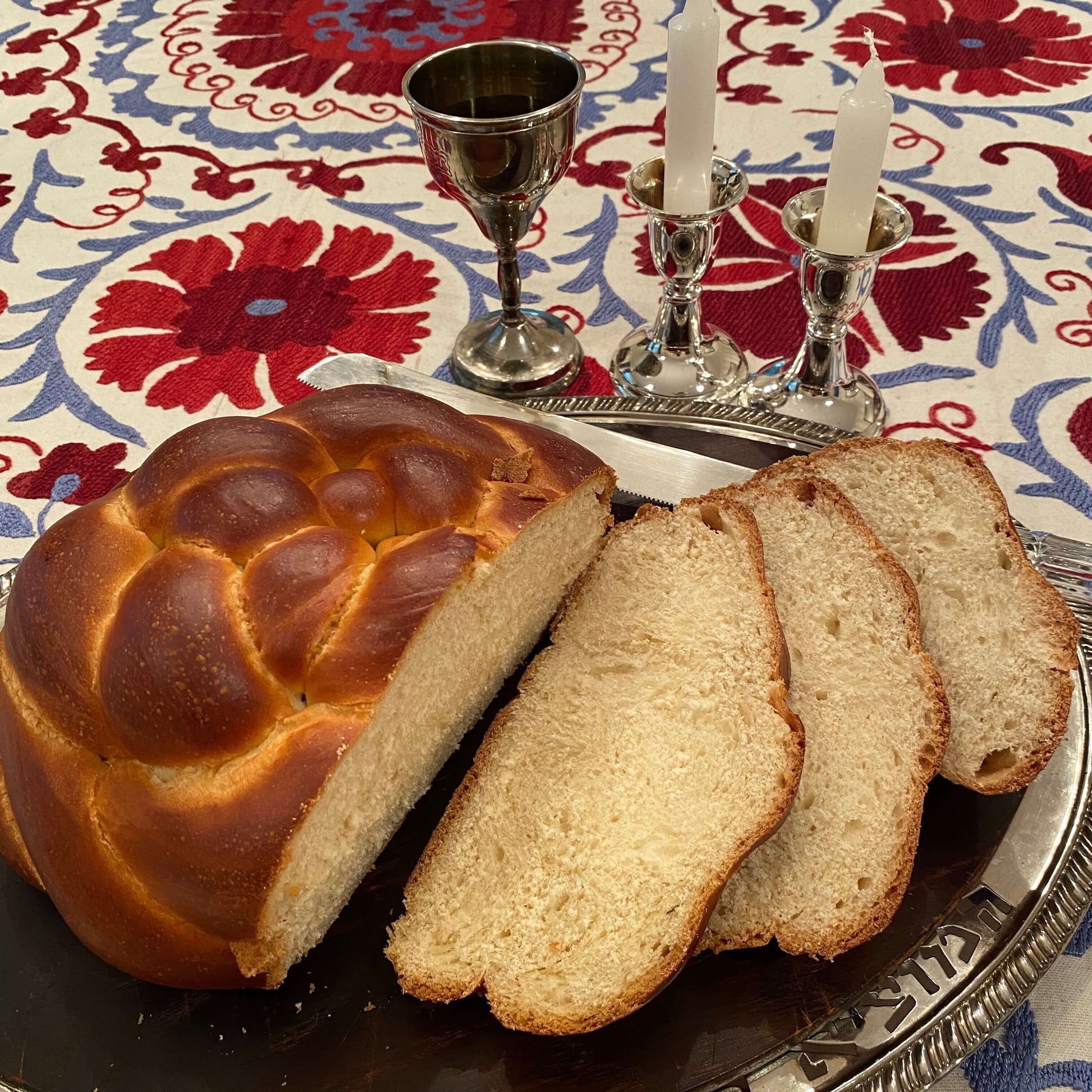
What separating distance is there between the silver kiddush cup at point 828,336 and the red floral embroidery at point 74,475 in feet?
5.66

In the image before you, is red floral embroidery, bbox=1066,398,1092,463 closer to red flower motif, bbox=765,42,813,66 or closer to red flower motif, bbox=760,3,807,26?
red flower motif, bbox=765,42,813,66

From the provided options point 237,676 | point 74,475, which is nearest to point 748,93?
point 74,475

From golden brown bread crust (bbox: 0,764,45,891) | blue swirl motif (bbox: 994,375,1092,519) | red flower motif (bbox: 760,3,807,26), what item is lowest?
blue swirl motif (bbox: 994,375,1092,519)

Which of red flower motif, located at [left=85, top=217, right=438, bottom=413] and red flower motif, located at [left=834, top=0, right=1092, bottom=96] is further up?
red flower motif, located at [left=834, top=0, right=1092, bottom=96]

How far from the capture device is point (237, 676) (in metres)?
1.60

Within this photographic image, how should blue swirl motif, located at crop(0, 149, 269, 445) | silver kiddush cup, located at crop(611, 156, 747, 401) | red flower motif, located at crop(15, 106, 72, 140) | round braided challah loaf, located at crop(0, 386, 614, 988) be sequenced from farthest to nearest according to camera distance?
red flower motif, located at crop(15, 106, 72, 140) → blue swirl motif, located at crop(0, 149, 269, 445) → silver kiddush cup, located at crop(611, 156, 747, 401) → round braided challah loaf, located at crop(0, 386, 614, 988)

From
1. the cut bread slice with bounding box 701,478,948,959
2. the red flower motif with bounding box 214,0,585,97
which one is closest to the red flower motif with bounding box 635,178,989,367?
the cut bread slice with bounding box 701,478,948,959

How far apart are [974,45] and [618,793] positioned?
11.9 feet

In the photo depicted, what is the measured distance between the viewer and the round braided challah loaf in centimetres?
160

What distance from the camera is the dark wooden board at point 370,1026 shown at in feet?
5.36

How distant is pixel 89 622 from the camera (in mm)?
1693

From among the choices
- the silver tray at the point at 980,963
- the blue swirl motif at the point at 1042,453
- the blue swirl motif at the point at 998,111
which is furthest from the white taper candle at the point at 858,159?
the blue swirl motif at the point at 998,111

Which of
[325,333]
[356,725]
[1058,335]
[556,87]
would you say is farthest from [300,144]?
[356,725]

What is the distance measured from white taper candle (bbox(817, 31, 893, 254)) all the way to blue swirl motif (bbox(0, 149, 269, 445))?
1923 millimetres
